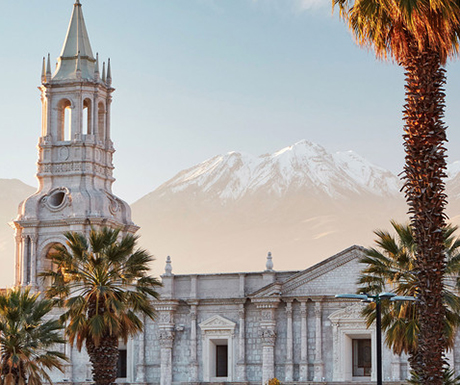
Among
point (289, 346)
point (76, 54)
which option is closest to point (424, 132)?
point (289, 346)

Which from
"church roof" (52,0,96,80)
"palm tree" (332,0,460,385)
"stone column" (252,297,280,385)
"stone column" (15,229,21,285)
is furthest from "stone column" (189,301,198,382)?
"palm tree" (332,0,460,385)

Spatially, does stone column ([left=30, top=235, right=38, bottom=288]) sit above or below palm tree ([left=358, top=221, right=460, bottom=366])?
above

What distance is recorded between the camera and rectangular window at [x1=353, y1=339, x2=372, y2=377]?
56375 millimetres

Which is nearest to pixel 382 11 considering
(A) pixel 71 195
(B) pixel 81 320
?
(B) pixel 81 320

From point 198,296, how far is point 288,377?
642cm

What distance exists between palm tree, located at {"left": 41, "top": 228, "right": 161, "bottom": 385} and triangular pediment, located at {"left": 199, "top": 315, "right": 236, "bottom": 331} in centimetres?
1330

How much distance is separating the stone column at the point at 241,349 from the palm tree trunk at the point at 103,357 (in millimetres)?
15155

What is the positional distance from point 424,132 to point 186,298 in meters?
32.2

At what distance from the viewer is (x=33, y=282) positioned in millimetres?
61375

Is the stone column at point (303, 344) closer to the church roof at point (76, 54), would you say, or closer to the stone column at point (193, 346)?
the stone column at point (193, 346)

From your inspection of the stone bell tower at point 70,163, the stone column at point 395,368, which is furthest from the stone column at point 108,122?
the stone column at point 395,368

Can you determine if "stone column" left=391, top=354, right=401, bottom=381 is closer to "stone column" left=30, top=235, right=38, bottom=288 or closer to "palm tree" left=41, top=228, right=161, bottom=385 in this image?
"palm tree" left=41, top=228, right=161, bottom=385

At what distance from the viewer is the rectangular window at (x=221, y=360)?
194 feet

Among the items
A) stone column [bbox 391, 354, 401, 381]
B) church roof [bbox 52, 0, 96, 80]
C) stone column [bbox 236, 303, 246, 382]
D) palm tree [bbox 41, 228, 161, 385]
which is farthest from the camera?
church roof [bbox 52, 0, 96, 80]
